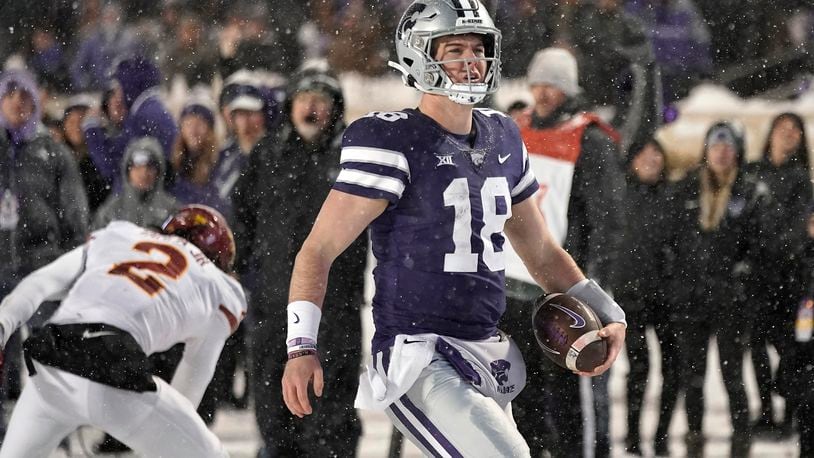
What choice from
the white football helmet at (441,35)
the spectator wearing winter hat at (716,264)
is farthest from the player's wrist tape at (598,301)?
the spectator wearing winter hat at (716,264)

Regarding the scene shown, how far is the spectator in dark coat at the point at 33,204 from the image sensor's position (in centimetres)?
549

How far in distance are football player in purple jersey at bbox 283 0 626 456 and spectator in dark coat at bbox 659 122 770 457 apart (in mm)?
2247

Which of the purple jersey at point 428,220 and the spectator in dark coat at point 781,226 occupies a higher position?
the purple jersey at point 428,220

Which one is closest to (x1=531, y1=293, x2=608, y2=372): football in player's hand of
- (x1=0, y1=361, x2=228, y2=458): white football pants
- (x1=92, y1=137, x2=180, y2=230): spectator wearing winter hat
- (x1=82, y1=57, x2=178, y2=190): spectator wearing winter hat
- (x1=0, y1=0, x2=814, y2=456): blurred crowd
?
(x1=0, y1=361, x2=228, y2=458): white football pants

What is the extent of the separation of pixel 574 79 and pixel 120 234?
1.76 metres

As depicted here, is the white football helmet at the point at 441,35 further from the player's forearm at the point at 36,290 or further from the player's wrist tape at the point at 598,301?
the player's forearm at the point at 36,290

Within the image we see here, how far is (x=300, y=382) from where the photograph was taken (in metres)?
3.00

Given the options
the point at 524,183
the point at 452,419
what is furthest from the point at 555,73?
the point at 452,419

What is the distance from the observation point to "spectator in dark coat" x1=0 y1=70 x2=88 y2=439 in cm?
549

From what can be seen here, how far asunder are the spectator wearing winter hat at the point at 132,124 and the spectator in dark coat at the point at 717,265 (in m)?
2.03

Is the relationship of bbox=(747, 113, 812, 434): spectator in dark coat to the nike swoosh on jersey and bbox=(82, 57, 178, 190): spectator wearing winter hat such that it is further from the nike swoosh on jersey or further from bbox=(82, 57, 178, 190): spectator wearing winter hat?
the nike swoosh on jersey

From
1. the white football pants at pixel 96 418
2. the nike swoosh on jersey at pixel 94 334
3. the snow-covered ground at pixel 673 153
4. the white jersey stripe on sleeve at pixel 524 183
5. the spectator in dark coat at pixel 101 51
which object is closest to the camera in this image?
the white jersey stripe on sleeve at pixel 524 183

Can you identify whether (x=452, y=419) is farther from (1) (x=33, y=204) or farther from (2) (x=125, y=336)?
(1) (x=33, y=204)

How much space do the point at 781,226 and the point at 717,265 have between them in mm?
279
